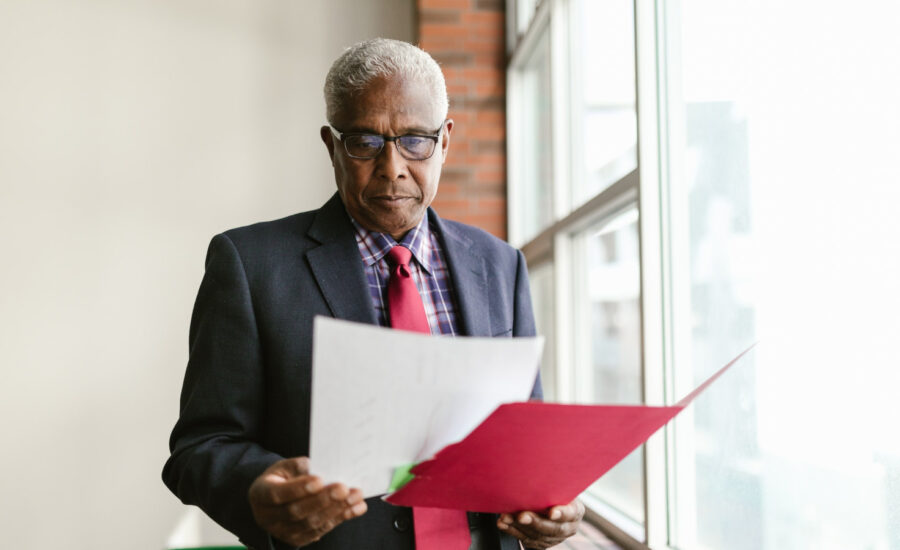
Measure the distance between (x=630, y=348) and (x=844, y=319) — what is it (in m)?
1.37

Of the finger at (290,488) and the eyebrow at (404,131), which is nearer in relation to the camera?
the finger at (290,488)

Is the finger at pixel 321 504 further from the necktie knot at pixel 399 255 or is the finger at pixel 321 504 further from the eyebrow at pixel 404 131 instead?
the eyebrow at pixel 404 131

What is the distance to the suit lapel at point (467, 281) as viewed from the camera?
1.38 m

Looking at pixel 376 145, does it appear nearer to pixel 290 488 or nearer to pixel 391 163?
pixel 391 163

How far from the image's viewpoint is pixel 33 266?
437cm

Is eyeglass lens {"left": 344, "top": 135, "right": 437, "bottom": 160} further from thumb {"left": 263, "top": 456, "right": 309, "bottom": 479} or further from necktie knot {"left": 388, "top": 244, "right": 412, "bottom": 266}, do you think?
thumb {"left": 263, "top": 456, "right": 309, "bottom": 479}

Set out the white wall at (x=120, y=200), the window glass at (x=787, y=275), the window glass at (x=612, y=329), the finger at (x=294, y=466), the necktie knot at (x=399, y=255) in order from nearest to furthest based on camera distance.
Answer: the finger at (x=294, y=466) → the window glass at (x=787, y=275) → the necktie knot at (x=399, y=255) → the window glass at (x=612, y=329) → the white wall at (x=120, y=200)

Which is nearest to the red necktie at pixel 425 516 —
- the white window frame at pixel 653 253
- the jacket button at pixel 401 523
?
the jacket button at pixel 401 523

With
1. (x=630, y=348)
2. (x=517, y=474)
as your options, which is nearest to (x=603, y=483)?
(x=630, y=348)

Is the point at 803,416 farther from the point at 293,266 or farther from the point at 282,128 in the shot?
the point at 282,128

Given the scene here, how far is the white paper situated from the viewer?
86cm

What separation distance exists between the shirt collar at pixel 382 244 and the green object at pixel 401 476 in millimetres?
498

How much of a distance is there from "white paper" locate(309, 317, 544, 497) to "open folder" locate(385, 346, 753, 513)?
0.03 m

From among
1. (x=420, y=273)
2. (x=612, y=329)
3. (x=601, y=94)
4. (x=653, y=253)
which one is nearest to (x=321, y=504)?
(x=420, y=273)
